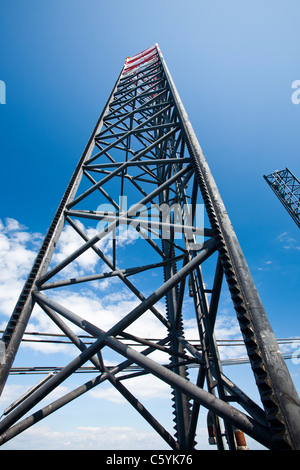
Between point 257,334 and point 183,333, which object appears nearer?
point 257,334

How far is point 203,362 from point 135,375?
1.55 metres

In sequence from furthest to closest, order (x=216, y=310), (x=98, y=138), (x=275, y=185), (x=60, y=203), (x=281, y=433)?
(x=275, y=185) < (x=98, y=138) < (x=60, y=203) < (x=216, y=310) < (x=281, y=433)

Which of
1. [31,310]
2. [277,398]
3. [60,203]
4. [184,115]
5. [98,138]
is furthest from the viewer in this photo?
[98,138]

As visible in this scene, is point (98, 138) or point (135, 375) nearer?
point (135, 375)

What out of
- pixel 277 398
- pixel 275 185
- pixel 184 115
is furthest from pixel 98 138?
pixel 275 185

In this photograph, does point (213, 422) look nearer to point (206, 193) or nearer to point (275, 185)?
point (206, 193)

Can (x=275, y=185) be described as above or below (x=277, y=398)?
above

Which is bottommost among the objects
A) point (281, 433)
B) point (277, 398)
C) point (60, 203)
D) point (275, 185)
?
point (281, 433)

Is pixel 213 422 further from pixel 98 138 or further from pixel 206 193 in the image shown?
pixel 98 138

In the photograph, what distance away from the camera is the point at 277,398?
1.65 meters

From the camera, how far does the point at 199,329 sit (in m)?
3.75

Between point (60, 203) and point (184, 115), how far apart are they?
11.7 feet
